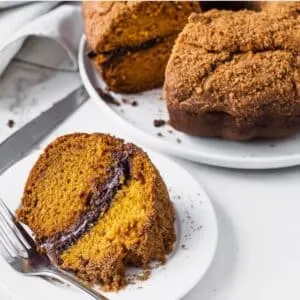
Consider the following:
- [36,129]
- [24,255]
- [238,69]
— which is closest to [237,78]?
[238,69]

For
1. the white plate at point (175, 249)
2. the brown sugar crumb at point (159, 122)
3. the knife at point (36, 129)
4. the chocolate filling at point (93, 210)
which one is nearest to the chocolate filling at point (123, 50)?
the knife at point (36, 129)

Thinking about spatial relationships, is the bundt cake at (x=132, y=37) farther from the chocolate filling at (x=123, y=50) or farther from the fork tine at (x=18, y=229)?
the fork tine at (x=18, y=229)

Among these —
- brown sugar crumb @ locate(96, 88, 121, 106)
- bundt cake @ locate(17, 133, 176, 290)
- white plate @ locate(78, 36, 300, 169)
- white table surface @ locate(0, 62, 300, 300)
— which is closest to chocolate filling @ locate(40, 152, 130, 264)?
bundt cake @ locate(17, 133, 176, 290)

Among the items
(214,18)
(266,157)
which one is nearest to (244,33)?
(214,18)

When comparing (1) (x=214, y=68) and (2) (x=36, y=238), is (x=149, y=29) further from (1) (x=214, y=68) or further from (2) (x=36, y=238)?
(2) (x=36, y=238)

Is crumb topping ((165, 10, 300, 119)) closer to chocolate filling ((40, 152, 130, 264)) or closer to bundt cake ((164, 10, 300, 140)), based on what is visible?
bundt cake ((164, 10, 300, 140))
